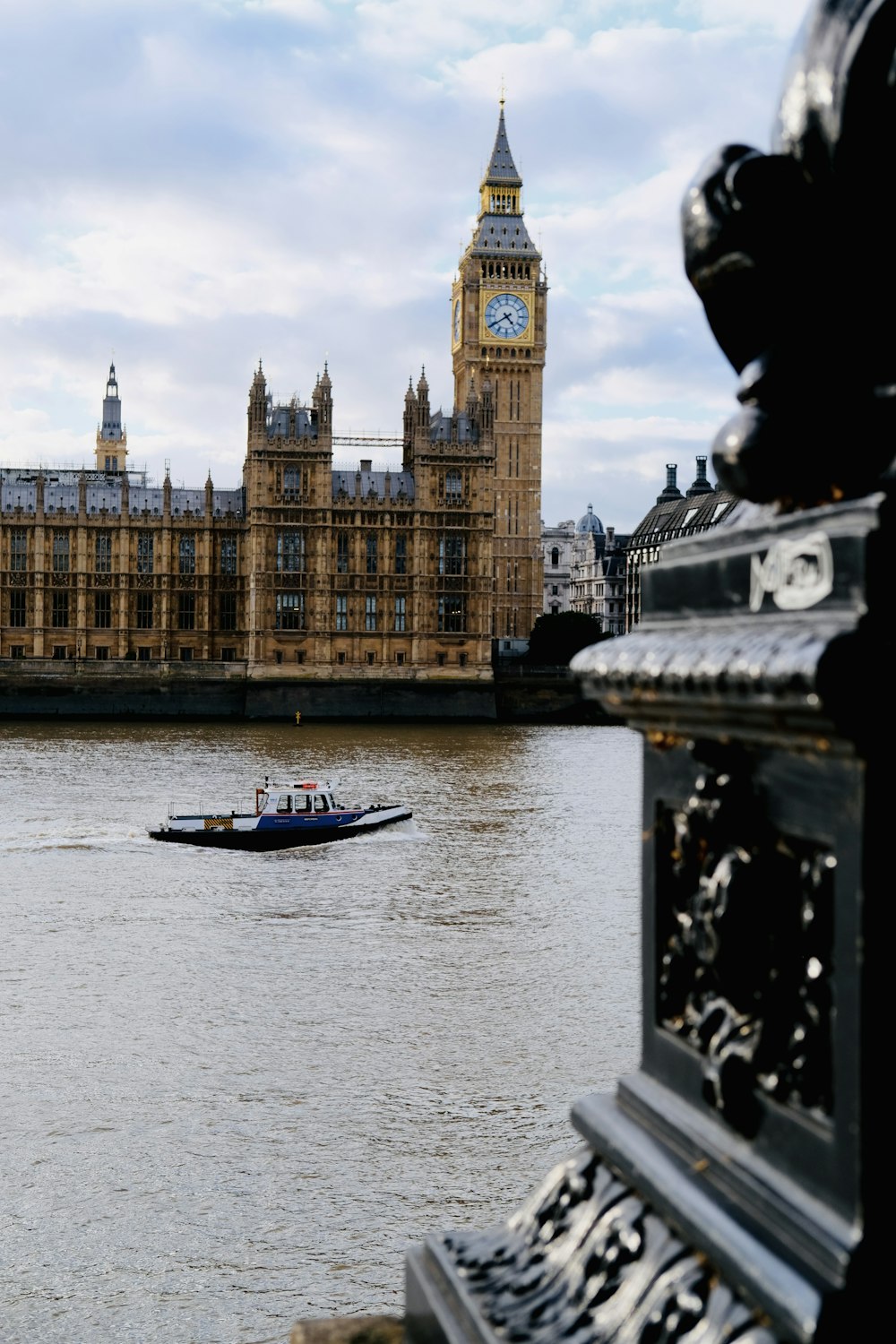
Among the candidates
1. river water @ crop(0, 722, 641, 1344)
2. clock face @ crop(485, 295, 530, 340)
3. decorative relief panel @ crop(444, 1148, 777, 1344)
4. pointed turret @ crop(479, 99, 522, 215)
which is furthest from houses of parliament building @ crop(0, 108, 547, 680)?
decorative relief panel @ crop(444, 1148, 777, 1344)

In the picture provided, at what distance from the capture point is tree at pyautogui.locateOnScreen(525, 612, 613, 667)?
2766 inches

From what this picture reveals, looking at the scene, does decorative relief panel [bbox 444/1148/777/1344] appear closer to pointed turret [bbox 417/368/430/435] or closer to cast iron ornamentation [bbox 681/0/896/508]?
cast iron ornamentation [bbox 681/0/896/508]

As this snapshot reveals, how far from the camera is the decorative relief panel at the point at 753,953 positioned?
1.23 meters

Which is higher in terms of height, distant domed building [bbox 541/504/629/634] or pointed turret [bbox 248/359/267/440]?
pointed turret [bbox 248/359/267/440]

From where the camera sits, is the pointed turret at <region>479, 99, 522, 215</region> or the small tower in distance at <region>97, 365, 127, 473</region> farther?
the small tower in distance at <region>97, 365, 127, 473</region>

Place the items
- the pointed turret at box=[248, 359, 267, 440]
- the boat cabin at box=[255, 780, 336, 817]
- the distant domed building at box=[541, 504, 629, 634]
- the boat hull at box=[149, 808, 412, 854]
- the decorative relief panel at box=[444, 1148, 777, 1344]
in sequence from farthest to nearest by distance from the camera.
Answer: the distant domed building at box=[541, 504, 629, 634] → the pointed turret at box=[248, 359, 267, 440] → the boat cabin at box=[255, 780, 336, 817] → the boat hull at box=[149, 808, 412, 854] → the decorative relief panel at box=[444, 1148, 777, 1344]

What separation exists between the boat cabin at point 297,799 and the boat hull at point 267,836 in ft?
1.62

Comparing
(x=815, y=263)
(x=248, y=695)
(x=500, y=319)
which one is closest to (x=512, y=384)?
(x=500, y=319)

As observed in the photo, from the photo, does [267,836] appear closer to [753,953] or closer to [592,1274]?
[592,1274]

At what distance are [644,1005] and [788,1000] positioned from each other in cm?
34

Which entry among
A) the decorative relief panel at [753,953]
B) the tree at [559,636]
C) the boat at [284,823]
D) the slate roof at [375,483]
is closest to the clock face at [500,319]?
the slate roof at [375,483]

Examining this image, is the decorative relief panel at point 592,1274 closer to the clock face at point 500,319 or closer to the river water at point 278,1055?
the river water at point 278,1055

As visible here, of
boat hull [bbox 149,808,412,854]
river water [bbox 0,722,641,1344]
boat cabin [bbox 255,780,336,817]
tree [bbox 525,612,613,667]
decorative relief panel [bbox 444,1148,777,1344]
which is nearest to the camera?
decorative relief panel [bbox 444,1148,777,1344]

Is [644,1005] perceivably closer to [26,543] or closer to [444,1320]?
[444,1320]
